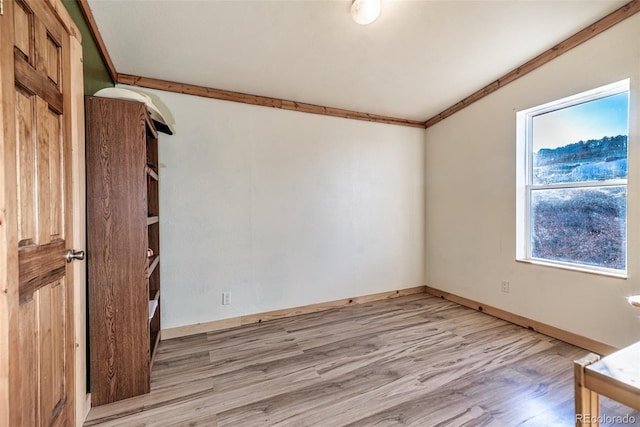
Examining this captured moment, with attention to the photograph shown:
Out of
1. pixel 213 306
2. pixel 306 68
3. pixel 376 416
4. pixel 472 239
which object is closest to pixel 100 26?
pixel 306 68

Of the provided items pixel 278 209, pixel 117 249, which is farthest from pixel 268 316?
pixel 117 249

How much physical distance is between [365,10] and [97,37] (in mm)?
1867

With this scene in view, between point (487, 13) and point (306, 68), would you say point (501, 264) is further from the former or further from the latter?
point (306, 68)

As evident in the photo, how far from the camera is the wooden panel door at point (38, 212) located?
0.92 m

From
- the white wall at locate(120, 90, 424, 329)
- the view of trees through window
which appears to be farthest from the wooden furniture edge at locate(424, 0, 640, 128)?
the white wall at locate(120, 90, 424, 329)

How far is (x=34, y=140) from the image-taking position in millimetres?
1080

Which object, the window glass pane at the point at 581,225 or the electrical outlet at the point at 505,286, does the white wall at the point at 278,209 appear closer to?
the electrical outlet at the point at 505,286

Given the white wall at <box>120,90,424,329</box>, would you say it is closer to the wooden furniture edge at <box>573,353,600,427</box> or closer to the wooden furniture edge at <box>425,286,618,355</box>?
the wooden furniture edge at <box>425,286,618,355</box>

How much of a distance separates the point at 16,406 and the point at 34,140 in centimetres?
94

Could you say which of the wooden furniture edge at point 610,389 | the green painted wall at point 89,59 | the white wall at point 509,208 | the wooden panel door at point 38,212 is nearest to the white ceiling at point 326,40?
the green painted wall at point 89,59

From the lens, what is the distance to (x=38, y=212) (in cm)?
111

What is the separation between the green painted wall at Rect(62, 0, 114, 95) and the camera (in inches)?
63.6

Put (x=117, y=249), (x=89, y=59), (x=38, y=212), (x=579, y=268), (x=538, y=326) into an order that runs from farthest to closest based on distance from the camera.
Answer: (x=538, y=326)
(x=579, y=268)
(x=89, y=59)
(x=117, y=249)
(x=38, y=212)

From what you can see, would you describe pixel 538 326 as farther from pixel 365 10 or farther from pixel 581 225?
pixel 365 10
